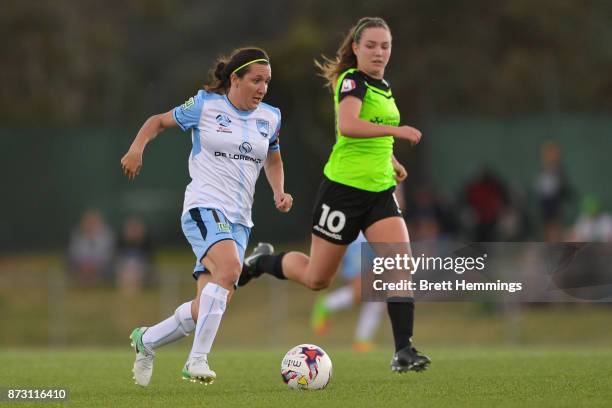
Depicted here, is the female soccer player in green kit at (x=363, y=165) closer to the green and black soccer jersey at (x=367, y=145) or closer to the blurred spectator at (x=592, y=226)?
the green and black soccer jersey at (x=367, y=145)

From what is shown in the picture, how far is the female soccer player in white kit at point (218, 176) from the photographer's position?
27.6ft

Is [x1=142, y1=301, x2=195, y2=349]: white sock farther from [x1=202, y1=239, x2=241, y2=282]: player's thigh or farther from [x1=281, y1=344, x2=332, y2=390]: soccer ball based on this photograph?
[x1=281, y1=344, x2=332, y2=390]: soccer ball

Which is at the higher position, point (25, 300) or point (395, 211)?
point (25, 300)

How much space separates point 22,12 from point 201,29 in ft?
26.5

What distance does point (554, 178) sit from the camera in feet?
66.8

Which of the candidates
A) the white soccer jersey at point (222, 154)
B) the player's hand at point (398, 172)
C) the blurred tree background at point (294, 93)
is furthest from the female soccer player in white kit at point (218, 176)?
the blurred tree background at point (294, 93)

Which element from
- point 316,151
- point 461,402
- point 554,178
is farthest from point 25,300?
point 461,402

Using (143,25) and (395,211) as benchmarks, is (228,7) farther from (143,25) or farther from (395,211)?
(395,211)

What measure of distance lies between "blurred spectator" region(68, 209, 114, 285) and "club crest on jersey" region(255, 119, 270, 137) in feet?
41.5

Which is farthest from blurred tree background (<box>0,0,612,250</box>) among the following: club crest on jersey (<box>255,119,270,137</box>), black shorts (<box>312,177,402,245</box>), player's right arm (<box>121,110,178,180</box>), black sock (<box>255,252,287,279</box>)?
player's right arm (<box>121,110,178,180</box>)

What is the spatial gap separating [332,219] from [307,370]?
1379mm

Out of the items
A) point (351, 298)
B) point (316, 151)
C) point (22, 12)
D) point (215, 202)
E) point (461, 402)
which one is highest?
point (22, 12)

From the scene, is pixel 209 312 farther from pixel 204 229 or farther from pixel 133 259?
pixel 133 259

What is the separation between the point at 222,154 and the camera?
8664 mm
